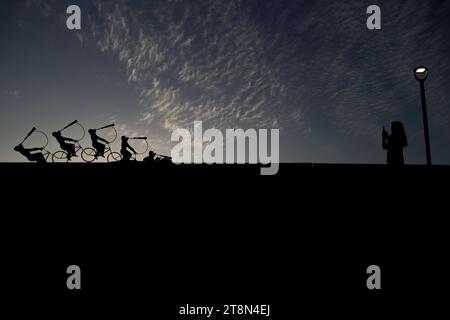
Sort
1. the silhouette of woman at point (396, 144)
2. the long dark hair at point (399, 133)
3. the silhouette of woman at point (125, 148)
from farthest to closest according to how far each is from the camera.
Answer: the silhouette of woman at point (125, 148)
the long dark hair at point (399, 133)
the silhouette of woman at point (396, 144)

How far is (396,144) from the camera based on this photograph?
991 cm

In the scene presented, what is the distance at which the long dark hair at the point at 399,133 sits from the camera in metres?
10.0

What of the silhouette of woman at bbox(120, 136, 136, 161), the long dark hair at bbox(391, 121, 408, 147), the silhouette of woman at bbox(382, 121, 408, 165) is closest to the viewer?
the silhouette of woman at bbox(382, 121, 408, 165)

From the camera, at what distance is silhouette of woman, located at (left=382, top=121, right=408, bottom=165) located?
9.72m

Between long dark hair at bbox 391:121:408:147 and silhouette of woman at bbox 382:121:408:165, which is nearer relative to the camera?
silhouette of woman at bbox 382:121:408:165

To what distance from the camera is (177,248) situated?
908 cm

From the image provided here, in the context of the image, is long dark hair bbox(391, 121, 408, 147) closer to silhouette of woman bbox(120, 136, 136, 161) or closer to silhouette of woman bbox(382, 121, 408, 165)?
silhouette of woman bbox(382, 121, 408, 165)

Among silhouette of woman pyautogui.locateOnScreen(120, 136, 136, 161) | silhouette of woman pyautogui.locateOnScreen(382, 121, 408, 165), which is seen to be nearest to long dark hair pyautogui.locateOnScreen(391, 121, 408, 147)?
silhouette of woman pyautogui.locateOnScreen(382, 121, 408, 165)

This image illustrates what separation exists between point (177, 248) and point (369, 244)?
564 centimetres

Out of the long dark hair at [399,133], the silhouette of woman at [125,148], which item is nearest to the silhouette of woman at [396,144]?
the long dark hair at [399,133]

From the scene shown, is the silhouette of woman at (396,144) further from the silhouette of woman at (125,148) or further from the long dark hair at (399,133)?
the silhouette of woman at (125,148)

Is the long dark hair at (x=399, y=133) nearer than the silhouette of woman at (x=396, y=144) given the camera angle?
No
